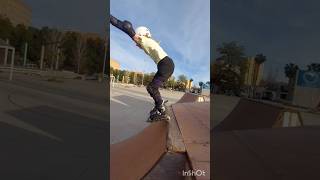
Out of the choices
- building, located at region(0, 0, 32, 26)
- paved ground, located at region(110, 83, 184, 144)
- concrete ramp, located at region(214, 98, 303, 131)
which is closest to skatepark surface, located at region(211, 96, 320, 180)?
concrete ramp, located at region(214, 98, 303, 131)

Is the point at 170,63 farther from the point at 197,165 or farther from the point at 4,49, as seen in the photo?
the point at 4,49

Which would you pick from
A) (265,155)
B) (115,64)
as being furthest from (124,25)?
(265,155)

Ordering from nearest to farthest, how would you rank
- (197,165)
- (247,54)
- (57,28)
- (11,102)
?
(197,165) < (247,54) < (57,28) < (11,102)

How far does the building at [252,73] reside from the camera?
256 cm

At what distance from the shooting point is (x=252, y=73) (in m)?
2.61

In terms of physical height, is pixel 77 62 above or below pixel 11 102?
above

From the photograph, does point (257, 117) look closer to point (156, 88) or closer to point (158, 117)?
point (158, 117)

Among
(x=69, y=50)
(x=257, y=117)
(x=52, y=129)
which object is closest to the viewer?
(x=257, y=117)

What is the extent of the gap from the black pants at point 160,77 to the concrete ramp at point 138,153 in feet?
0.64

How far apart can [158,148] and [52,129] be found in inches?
90.7

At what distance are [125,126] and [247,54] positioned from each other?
3.10 ft

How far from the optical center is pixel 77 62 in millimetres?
3703

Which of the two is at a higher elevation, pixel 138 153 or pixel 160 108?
pixel 160 108

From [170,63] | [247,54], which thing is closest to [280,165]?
[247,54]
